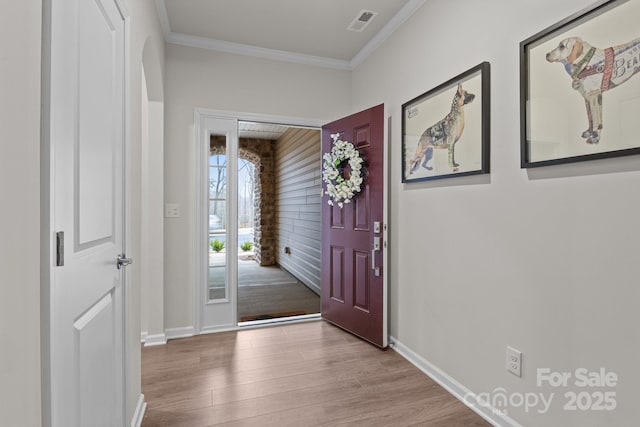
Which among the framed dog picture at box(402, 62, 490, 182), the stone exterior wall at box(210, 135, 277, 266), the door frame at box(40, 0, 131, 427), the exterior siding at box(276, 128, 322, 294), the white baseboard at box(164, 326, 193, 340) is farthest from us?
the stone exterior wall at box(210, 135, 277, 266)

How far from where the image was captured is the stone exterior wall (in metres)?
7.18

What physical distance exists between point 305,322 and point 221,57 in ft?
9.08

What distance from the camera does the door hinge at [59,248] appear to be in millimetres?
874

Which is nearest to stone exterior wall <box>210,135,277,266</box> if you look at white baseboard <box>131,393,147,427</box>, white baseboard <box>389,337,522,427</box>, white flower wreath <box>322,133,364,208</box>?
white flower wreath <box>322,133,364,208</box>

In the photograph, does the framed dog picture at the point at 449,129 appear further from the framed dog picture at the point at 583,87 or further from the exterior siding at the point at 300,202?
the exterior siding at the point at 300,202

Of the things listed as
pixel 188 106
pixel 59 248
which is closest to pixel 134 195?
pixel 59 248

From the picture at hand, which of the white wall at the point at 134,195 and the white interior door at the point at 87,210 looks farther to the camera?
the white wall at the point at 134,195

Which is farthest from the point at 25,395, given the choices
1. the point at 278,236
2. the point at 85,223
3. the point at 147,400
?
the point at 278,236

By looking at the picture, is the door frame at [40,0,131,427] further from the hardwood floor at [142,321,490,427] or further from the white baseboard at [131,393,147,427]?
the hardwood floor at [142,321,490,427]

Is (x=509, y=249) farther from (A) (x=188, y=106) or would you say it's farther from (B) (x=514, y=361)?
(A) (x=188, y=106)

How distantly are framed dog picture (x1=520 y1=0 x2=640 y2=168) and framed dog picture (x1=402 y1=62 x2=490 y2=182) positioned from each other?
277mm

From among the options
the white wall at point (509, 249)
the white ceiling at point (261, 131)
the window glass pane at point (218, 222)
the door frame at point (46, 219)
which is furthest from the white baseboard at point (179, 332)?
the white ceiling at point (261, 131)

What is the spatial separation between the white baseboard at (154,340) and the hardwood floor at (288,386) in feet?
0.19

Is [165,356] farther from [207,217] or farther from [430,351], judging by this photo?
[430,351]
